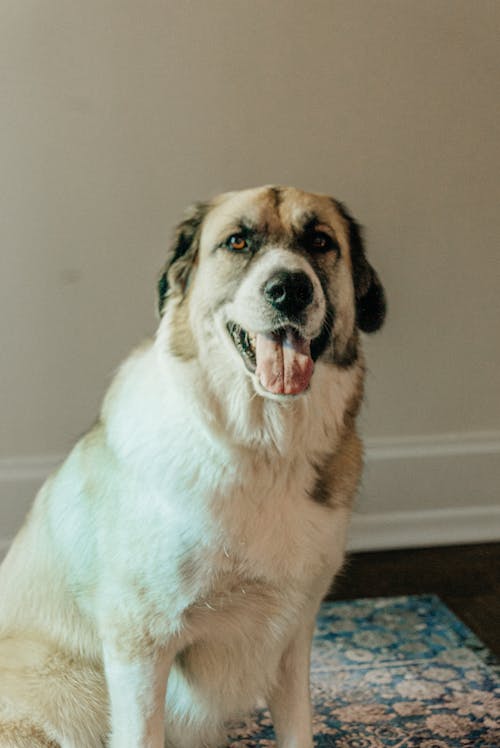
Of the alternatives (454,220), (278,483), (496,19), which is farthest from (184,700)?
(496,19)

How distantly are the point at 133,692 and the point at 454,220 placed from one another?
1909 millimetres

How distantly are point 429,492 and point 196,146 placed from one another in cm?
133

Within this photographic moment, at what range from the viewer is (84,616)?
4.65ft

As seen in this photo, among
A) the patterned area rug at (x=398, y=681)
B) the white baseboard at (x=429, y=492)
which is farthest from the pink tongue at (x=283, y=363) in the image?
the white baseboard at (x=429, y=492)

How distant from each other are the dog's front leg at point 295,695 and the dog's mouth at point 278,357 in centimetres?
48

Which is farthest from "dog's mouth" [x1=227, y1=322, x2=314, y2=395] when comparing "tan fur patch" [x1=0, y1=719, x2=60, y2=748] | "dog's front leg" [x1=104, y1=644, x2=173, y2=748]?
"tan fur patch" [x1=0, y1=719, x2=60, y2=748]

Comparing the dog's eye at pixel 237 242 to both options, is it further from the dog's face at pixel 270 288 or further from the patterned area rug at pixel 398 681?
the patterned area rug at pixel 398 681

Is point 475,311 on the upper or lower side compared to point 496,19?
lower

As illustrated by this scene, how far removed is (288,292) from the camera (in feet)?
4.31

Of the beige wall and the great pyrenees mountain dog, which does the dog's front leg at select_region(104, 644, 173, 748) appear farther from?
the beige wall

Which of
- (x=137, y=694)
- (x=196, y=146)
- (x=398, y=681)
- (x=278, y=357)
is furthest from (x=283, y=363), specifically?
(x=196, y=146)

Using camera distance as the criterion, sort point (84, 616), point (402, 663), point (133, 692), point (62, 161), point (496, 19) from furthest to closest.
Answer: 1. point (496, 19)
2. point (62, 161)
3. point (402, 663)
4. point (84, 616)
5. point (133, 692)

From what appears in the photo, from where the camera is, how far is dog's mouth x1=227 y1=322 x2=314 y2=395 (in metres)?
1.33

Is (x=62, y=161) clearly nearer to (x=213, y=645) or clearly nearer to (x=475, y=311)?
(x=475, y=311)
